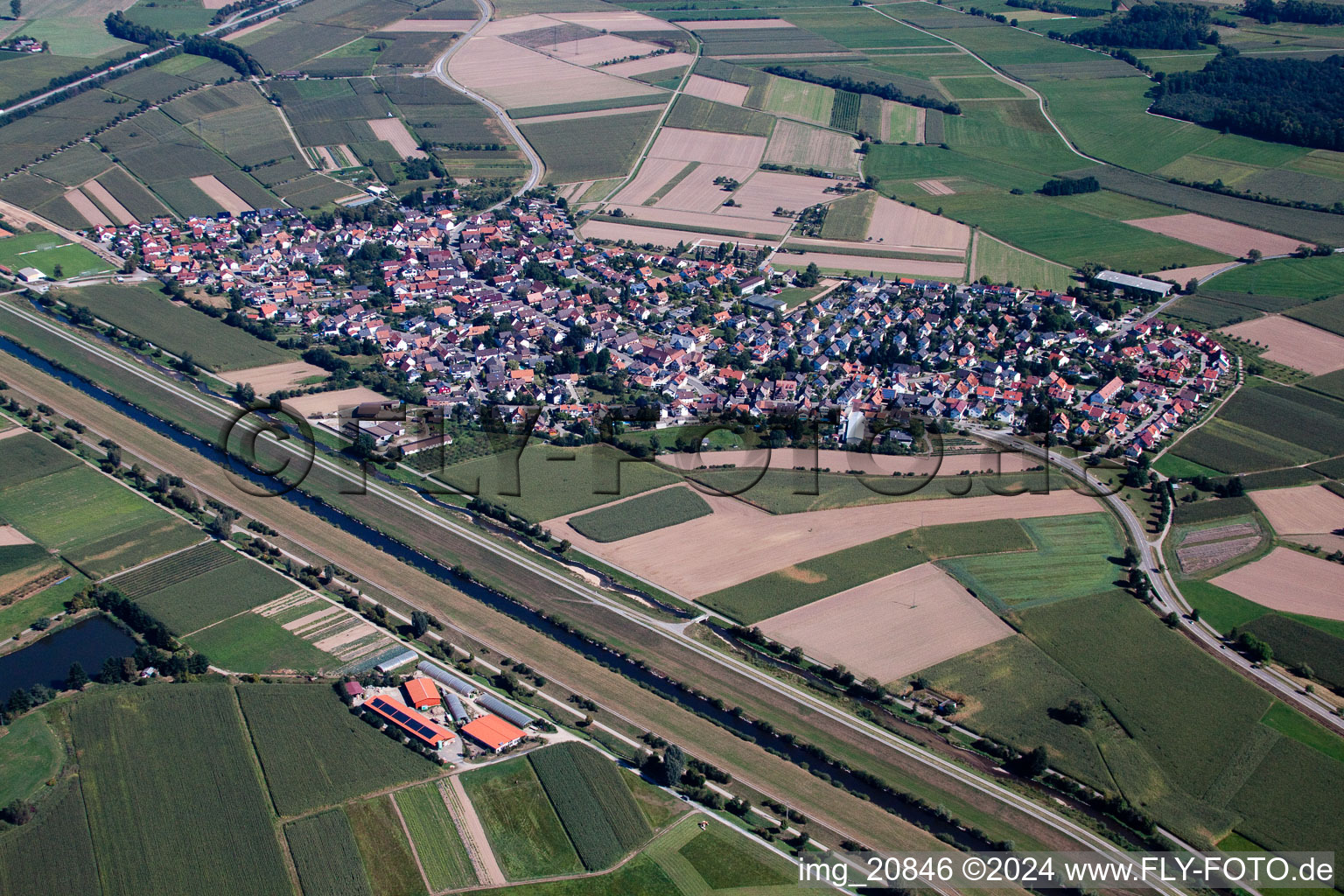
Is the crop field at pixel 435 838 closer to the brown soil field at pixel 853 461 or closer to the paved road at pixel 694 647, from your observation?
the paved road at pixel 694 647

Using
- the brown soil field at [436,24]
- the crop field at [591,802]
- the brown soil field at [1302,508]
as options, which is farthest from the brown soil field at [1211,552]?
the brown soil field at [436,24]

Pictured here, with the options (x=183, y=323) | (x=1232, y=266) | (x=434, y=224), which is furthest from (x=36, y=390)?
(x=1232, y=266)

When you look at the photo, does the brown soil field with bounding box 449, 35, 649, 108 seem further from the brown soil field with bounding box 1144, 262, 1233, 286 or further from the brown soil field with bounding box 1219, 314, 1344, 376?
the brown soil field with bounding box 1219, 314, 1344, 376

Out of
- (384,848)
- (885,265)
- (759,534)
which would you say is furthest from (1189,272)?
(384,848)

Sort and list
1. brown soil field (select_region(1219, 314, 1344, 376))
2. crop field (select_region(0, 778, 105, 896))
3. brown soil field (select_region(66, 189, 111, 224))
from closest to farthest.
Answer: crop field (select_region(0, 778, 105, 896)) → brown soil field (select_region(1219, 314, 1344, 376)) → brown soil field (select_region(66, 189, 111, 224))

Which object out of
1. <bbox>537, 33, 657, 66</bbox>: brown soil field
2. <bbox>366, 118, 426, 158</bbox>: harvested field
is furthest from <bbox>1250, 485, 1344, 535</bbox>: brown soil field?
<bbox>537, 33, 657, 66</bbox>: brown soil field

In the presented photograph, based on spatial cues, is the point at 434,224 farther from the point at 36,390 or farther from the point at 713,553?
the point at 713,553
